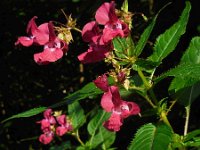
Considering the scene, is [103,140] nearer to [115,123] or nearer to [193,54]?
[193,54]

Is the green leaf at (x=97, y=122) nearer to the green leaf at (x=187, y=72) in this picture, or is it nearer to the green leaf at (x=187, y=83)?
the green leaf at (x=187, y=83)

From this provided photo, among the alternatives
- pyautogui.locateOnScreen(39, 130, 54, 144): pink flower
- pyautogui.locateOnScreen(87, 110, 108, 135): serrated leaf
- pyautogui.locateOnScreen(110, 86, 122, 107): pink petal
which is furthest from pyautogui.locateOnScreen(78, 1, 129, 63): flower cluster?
pyautogui.locateOnScreen(39, 130, 54, 144): pink flower

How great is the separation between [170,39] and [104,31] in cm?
45

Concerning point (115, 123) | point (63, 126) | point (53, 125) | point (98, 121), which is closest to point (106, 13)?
point (115, 123)

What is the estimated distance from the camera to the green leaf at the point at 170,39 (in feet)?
5.84

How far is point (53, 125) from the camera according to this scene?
2.89m

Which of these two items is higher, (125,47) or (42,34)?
(42,34)

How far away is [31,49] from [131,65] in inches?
123

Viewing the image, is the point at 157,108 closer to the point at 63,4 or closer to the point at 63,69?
the point at 63,4

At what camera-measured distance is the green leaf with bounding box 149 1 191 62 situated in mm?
1781

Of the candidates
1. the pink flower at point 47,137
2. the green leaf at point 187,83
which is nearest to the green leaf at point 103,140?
the pink flower at point 47,137

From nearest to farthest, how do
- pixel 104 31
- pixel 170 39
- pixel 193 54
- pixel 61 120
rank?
1. pixel 104 31
2. pixel 170 39
3. pixel 193 54
4. pixel 61 120

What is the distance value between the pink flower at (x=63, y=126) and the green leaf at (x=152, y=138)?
110 centimetres

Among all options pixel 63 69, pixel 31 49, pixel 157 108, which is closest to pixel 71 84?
pixel 63 69
